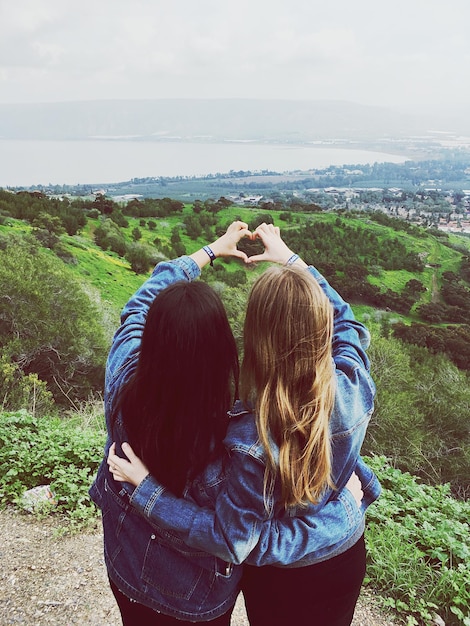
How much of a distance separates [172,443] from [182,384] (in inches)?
5.2

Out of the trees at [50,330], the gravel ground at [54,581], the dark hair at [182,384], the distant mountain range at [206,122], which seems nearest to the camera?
the dark hair at [182,384]

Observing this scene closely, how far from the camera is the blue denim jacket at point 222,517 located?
3.05 ft

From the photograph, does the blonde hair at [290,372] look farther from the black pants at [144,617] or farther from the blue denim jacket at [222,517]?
the black pants at [144,617]

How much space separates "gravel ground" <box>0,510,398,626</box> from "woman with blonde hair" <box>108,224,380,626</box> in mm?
1578

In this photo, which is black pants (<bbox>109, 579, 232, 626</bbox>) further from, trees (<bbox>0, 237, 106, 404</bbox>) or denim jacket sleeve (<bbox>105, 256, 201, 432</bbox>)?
trees (<bbox>0, 237, 106, 404</bbox>)

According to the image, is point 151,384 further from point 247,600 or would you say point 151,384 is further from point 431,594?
point 431,594

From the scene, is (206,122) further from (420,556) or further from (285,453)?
(285,453)

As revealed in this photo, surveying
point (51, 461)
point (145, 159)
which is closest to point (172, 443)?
point (51, 461)

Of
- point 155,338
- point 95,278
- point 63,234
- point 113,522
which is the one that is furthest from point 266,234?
point 63,234

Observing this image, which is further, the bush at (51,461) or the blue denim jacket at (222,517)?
the bush at (51,461)

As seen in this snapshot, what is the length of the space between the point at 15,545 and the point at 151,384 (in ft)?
7.85

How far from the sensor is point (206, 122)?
12938cm

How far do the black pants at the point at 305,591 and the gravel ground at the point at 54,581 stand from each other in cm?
136

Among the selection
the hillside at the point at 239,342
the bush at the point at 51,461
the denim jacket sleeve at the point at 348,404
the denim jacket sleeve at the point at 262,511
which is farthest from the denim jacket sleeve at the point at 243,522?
the bush at the point at 51,461
